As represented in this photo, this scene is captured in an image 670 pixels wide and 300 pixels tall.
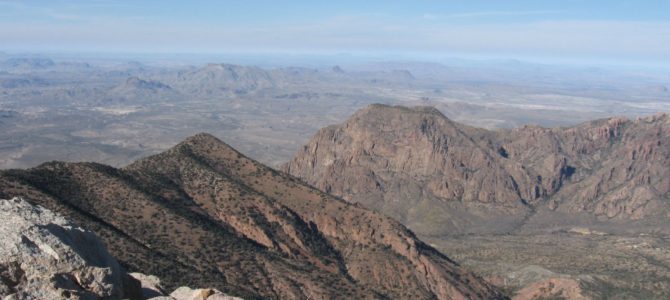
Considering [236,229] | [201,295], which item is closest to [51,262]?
[201,295]

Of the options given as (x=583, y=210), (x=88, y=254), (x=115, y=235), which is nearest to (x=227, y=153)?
(x=115, y=235)

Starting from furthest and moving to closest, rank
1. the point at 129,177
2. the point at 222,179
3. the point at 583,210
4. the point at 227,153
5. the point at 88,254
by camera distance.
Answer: the point at 583,210 → the point at 227,153 → the point at 222,179 → the point at 129,177 → the point at 88,254

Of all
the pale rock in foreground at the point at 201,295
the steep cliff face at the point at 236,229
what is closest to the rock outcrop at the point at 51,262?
the pale rock in foreground at the point at 201,295

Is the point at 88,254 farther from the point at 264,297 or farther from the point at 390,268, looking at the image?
the point at 390,268

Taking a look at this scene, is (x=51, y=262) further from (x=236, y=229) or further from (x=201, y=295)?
(x=236, y=229)

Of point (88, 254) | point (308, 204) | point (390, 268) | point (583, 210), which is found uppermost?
point (88, 254)
